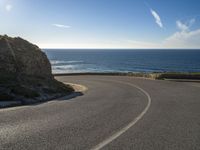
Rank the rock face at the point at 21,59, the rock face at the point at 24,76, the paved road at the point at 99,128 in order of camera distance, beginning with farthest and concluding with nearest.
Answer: the rock face at the point at 21,59
the rock face at the point at 24,76
the paved road at the point at 99,128

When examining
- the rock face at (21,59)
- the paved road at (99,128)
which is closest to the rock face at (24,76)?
the rock face at (21,59)

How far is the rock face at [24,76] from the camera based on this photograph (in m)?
17.5

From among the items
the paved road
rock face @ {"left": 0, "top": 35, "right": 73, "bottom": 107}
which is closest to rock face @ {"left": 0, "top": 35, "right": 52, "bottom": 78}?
rock face @ {"left": 0, "top": 35, "right": 73, "bottom": 107}

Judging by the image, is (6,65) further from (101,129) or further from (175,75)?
(175,75)

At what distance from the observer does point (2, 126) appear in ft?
31.6

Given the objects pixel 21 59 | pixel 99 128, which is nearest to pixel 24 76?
pixel 21 59

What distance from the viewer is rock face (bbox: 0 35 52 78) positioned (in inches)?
915

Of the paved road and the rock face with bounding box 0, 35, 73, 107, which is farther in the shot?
the rock face with bounding box 0, 35, 73, 107

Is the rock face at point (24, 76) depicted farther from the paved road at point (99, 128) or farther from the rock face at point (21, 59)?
the paved road at point (99, 128)

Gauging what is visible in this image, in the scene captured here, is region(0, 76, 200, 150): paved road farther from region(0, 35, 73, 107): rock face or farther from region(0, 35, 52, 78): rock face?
region(0, 35, 52, 78): rock face

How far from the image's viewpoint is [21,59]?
25.3 meters

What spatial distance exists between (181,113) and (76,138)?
619 centimetres

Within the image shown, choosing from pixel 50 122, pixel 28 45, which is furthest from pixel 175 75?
pixel 50 122

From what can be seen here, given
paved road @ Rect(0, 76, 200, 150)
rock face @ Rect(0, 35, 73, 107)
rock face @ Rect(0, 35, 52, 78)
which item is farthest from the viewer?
rock face @ Rect(0, 35, 52, 78)
